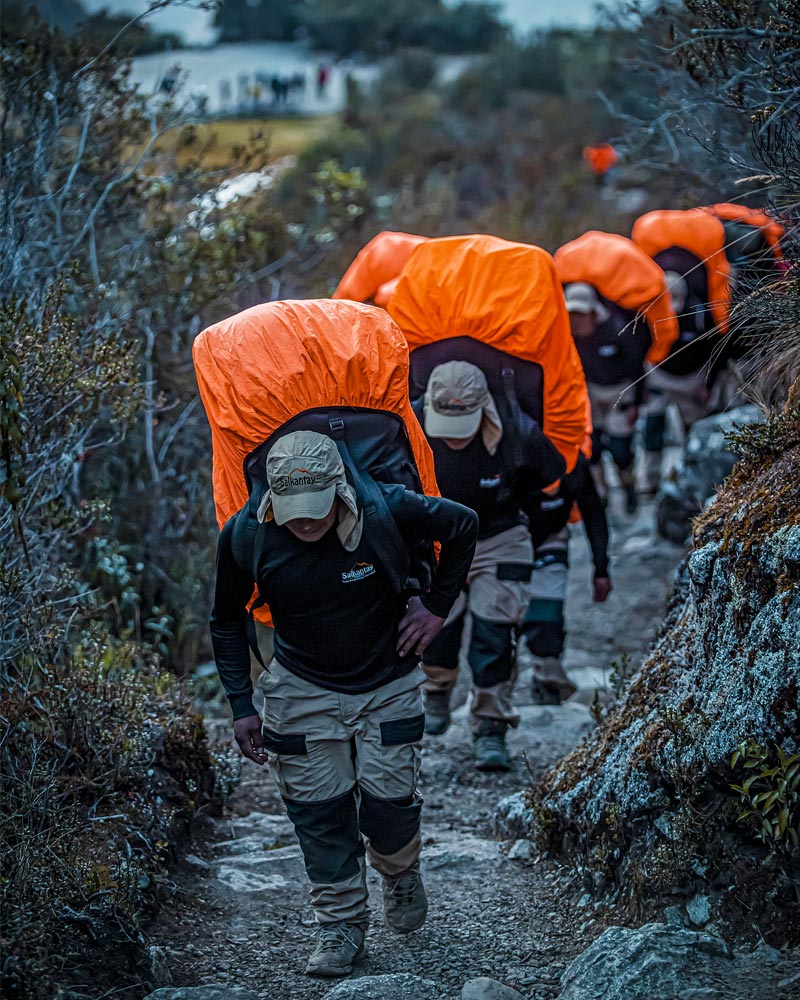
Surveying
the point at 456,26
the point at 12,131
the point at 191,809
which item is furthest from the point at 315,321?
the point at 456,26

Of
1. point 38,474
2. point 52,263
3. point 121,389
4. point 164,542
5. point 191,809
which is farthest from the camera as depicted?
point 164,542

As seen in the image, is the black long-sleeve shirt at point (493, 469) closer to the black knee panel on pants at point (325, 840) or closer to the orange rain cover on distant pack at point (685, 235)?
the black knee panel on pants at point (325, 840)

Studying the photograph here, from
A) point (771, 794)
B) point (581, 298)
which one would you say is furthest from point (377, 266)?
point (771, 794)

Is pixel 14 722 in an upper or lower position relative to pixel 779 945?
upper

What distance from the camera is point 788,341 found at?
3852mm

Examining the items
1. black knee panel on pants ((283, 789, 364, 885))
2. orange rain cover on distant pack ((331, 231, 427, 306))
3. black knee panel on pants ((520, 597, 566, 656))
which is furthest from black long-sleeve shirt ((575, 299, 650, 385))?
black knee panel on pants ((283, 789, 364, 885))

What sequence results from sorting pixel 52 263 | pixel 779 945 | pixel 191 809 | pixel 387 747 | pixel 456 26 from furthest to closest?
pixel 456 26, pixel 52 263, pixel 191 809, pixel 387 747, pixel 779 945

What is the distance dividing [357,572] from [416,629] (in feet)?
0.97

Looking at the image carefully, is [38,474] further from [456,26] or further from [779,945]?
[456,26]

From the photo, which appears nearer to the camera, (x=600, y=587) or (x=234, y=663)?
(x=234, y=663)

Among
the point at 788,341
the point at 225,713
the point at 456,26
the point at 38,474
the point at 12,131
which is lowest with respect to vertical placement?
the point at 225,713

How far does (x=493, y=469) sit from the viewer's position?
5344 mm

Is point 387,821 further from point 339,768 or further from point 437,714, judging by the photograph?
point 437,714

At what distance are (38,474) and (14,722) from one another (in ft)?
4.14
